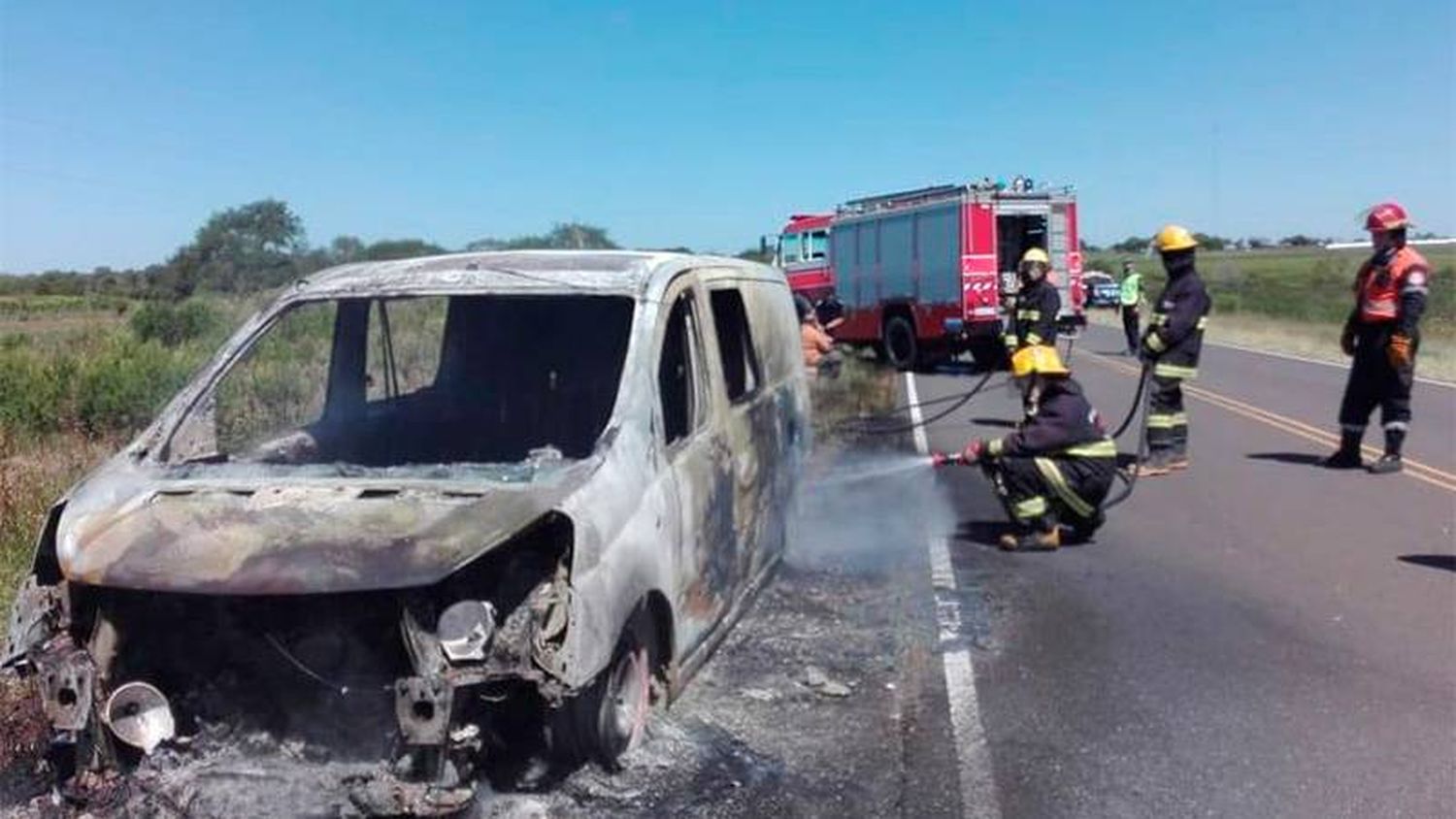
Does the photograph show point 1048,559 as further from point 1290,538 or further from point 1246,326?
point 1246,326

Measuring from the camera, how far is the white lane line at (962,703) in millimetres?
4489

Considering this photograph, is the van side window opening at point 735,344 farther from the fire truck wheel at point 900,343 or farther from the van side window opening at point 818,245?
the van side window opening at point 818,245

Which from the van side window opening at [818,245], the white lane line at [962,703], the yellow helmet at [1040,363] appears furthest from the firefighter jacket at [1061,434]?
the van side window opening at [818,245]

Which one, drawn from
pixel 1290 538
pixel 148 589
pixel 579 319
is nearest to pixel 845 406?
pixel 1290 538

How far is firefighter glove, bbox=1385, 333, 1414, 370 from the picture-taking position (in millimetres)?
10773

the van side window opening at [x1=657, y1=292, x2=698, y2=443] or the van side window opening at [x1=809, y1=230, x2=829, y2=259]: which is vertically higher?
the van side window opening at [x1=809, y1=230, x2=829, y2=259]

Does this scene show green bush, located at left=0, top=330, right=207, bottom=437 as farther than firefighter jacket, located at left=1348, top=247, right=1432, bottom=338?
Yes

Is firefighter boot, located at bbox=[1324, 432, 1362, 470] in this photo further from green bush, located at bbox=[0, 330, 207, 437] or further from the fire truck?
green bush, located at bbox=[0, 330, 207, 437]

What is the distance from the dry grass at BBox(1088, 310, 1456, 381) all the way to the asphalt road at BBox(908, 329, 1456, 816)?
10343 mm

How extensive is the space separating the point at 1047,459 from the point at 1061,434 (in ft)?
0.57

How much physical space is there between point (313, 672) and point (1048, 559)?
5.09 m

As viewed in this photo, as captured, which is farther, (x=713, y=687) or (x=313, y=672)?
(x=713, y=687)

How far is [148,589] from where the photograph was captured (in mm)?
3785

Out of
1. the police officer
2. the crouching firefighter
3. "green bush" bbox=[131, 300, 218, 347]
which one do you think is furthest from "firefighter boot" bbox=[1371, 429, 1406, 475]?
"green bush" bbox=[131, 300, 218, 347]
